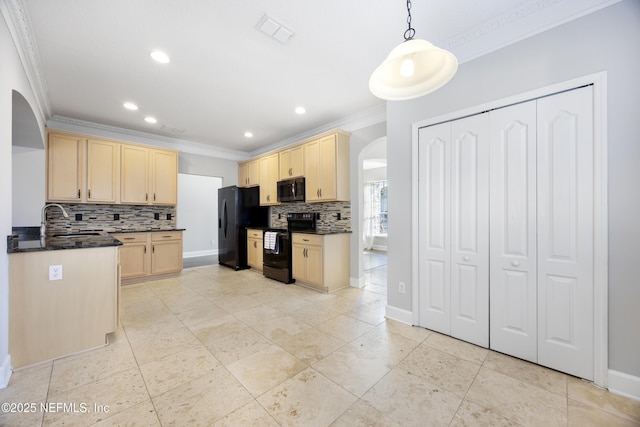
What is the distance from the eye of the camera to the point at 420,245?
2.65 m

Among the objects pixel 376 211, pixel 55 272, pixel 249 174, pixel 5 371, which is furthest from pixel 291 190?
pixel 376 211

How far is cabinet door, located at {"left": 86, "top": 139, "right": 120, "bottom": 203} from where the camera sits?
13.7 ft

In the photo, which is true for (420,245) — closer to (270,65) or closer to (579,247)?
(579,247)

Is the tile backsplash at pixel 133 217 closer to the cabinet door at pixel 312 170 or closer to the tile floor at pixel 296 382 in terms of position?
the cabinet door at pixel 312 170

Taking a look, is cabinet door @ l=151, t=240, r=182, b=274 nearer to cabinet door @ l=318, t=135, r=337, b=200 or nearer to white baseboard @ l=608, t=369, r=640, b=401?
cabinet door @ l=318, t=135, r=337, b=200

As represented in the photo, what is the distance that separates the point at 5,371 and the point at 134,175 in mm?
3510

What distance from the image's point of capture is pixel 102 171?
428 centimetres

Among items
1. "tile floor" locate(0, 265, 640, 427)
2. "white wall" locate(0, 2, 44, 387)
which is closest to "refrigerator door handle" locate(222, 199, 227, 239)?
"tile floor" locate(0, 265, 640, 427)

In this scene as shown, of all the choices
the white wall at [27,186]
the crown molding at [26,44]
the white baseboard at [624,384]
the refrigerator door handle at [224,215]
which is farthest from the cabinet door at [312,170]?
the white wall at [27,186]

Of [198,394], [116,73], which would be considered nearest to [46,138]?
[116,73]

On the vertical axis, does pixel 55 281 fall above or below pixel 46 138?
below

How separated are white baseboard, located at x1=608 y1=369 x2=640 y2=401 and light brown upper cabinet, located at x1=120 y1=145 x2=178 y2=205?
19.9 feet

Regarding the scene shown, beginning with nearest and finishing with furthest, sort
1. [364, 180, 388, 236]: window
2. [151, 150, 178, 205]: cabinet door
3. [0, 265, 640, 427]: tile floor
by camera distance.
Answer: [0, 265, 640, 427]: tile floor, [151, 150, 178, 205]: cabinet door, [364, 180, 388, 236]: window

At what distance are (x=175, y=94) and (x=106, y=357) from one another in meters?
3.08
